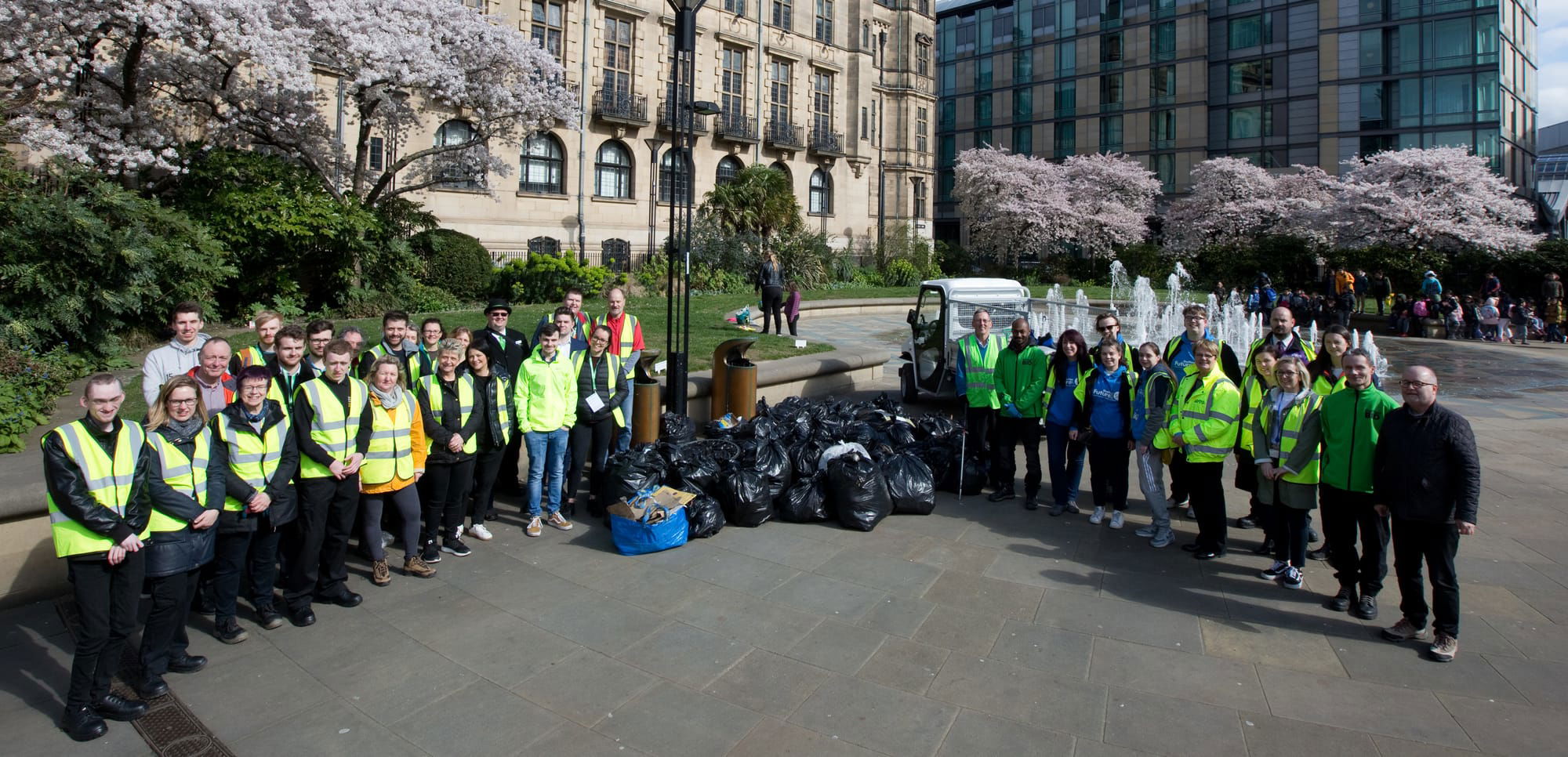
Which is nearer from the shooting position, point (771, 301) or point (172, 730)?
point (172, 730)

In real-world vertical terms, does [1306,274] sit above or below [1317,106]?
below

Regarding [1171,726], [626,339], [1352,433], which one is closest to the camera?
[1171,726]

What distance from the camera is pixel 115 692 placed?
449 centimetres

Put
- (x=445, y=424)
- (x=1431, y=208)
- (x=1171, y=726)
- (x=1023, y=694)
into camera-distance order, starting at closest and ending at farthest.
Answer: (x=1171, y=726) → (x=1023, y=694) → (x=445, y=424) → (x=1431, y=208)

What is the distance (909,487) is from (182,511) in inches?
198

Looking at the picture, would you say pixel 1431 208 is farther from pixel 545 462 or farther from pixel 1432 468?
pixel 545 462

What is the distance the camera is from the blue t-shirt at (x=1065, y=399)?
24.8ft

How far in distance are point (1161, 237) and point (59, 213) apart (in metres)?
52.3

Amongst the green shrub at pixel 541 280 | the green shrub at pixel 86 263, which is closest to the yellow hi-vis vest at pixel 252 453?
the green shrub at pixel 86 263

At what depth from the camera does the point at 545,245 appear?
30.8 m

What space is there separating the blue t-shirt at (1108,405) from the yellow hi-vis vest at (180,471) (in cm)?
598

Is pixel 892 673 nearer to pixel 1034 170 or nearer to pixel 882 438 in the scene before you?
pixel 882 438

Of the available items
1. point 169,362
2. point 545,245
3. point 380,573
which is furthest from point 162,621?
point 545,245

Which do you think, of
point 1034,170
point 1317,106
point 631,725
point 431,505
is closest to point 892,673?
point 631,725
